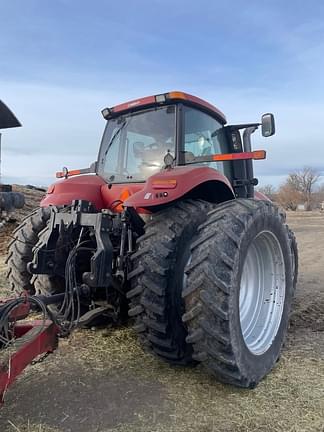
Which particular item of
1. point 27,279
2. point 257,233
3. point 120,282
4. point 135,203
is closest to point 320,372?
point 257,233

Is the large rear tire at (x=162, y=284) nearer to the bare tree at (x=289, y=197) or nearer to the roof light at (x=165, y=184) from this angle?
the roof light at (x=165, y=184)

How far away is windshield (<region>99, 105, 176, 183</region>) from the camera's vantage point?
4.02m

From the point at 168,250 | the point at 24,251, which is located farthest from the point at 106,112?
the point at 168,250

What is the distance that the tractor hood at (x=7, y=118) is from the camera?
8.17 ft

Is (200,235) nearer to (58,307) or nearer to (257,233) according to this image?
(257,233)

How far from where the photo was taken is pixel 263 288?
12.8 ft

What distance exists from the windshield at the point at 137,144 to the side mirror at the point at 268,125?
113 centimetres

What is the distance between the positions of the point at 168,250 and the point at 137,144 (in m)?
1.52

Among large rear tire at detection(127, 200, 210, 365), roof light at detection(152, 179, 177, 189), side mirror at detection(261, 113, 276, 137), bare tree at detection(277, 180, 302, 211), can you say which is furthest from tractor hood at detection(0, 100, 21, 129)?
bare tree at detection(277, 180, 302, 211)

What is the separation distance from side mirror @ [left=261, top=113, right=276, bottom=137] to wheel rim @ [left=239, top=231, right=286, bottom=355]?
1380mm

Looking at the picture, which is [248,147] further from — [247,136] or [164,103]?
[164,103]

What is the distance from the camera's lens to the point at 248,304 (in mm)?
3859

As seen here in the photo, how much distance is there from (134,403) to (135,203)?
134cm

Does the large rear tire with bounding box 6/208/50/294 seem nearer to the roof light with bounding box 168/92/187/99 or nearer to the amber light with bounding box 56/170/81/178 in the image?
the amber light with bounding box 56/170/81/178
